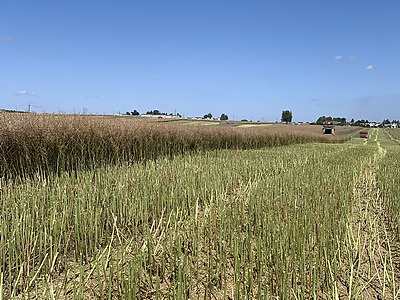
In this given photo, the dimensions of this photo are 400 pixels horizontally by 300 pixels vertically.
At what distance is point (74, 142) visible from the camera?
7.82 metres

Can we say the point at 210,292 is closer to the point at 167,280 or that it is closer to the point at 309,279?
the point at 167,280

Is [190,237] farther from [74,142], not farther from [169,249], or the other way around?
[74,142]

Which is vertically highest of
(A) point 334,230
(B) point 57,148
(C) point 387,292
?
(B) point 57,148

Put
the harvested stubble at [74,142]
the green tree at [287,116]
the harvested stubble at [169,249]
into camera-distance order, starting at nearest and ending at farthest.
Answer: the harvested stubble at [169,249]
the harvested stubble at [74,142]
the green tree at [287,116]

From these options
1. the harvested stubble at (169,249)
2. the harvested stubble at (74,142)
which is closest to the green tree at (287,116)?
the harvested stubble at (74,142)

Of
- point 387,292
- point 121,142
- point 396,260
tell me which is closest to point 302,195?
point 396,260

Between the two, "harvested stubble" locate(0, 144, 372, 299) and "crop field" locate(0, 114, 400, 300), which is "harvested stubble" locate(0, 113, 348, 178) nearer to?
"crop field" locate(0, 114, 400, 300)

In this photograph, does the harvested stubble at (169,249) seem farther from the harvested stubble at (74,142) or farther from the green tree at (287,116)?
the green tree at (287,116)

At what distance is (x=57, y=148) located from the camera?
24.0 feet

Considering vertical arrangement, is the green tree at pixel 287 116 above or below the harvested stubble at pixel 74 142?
above

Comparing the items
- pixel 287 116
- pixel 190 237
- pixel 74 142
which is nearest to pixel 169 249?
pixel 190 237

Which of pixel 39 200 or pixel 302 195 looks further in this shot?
pixel 302 195

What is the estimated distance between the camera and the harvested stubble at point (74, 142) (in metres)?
6.42

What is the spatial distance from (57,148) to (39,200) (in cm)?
372
